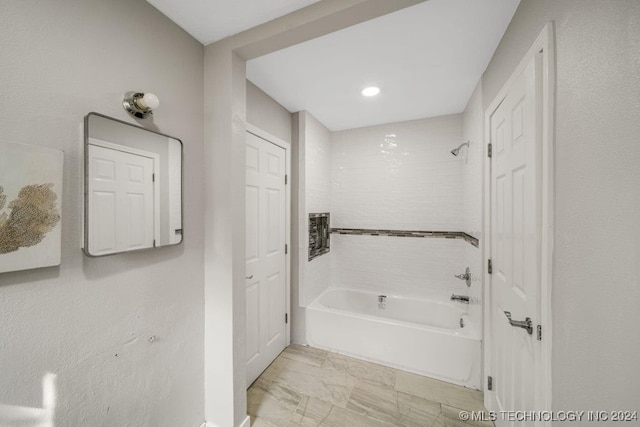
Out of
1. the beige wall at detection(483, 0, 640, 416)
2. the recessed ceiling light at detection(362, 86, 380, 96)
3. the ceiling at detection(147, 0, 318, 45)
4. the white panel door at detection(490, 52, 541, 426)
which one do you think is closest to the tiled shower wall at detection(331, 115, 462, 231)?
the recessed ceiling light at detection(362, 86, 380, 96)

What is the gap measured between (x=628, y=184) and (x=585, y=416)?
0.69 metres

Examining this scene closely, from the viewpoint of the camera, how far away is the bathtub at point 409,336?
187 cm

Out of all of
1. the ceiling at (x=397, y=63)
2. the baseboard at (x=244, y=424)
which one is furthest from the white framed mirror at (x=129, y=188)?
the baseboard at (x=244, y=424)

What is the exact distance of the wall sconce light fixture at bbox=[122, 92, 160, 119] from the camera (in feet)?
3.39

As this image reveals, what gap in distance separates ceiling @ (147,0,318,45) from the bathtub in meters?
2.33

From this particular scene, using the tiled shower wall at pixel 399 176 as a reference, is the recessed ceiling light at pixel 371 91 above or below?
above

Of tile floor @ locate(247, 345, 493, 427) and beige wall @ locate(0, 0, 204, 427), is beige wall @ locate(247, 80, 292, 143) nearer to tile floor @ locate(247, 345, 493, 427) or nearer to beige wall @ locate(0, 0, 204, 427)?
beige wall @ locate(0, 0, 204, 427)

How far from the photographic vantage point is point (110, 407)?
1021mm

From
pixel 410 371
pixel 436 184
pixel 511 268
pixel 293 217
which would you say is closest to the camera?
pixel 511 268

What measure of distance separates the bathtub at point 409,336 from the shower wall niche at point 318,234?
527 millimetres

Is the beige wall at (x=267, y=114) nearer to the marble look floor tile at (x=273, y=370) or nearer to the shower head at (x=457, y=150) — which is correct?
the shower head at (x=457, y=150)

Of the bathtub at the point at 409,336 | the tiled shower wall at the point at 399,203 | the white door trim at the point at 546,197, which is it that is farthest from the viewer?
the tiled shower wall at the point at 399,203

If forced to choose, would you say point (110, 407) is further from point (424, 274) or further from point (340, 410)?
point (424, 274)

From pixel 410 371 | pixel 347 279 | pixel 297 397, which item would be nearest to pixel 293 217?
pixel 347 279
